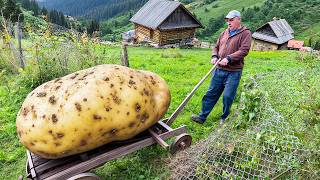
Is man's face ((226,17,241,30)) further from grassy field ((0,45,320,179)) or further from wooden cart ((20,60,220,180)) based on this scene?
wooden cart ((20,60,220,180))

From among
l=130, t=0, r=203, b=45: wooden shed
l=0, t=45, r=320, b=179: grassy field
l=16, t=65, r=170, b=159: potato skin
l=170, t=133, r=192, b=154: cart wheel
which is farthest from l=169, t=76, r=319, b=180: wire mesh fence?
l=130, t=0, r=203, b=45: wooden shed

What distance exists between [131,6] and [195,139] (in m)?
144

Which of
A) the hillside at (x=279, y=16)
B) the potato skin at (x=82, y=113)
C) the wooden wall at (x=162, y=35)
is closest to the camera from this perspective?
the potato skin at (x=82, y=113)

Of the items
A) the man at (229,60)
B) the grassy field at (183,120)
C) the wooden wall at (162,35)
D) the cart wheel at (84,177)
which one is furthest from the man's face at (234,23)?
the wooden wall at (162,35)

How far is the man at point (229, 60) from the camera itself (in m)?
5.35

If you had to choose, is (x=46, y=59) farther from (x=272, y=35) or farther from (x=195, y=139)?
(x=272, y=35)

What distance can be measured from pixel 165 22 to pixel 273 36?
74.8 ft

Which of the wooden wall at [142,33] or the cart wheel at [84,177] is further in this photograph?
the wooden wall at [142,33]

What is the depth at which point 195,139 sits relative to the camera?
5.51m

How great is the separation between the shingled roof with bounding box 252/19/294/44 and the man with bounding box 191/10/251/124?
147 feet

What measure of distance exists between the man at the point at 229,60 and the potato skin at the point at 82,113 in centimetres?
189

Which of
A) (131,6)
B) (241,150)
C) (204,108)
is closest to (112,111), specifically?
(241,150)

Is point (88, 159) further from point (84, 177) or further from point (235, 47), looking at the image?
point (235, 47)

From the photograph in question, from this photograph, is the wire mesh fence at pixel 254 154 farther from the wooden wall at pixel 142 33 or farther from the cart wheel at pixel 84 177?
the wooden wall at pixel 142 33
